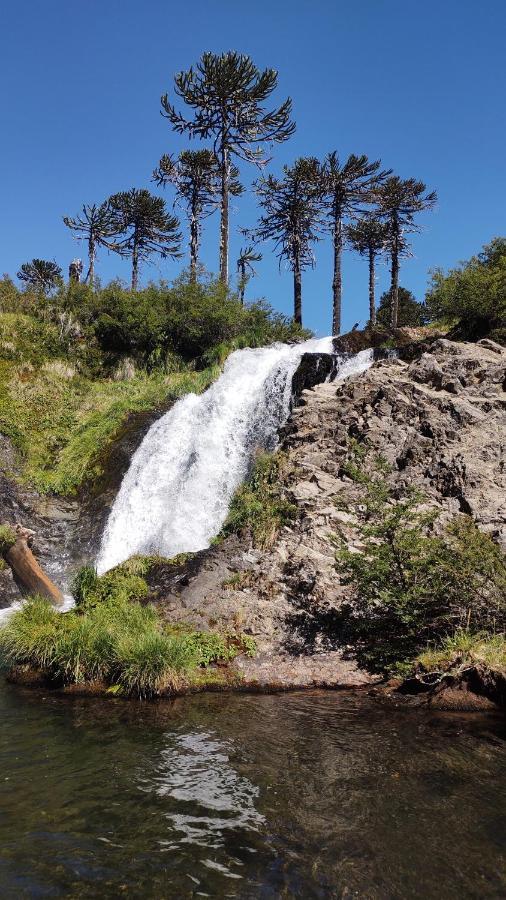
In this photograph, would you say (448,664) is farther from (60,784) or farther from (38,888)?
(38,888)

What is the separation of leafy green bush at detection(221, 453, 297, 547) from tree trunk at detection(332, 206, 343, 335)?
22.7 meters

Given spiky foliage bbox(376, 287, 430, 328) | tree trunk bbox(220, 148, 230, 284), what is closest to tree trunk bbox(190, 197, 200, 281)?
tree trunk bbox(220, 148, 230, 284)

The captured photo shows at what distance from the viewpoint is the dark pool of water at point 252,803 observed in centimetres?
458

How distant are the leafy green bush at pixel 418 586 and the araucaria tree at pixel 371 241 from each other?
120 feet

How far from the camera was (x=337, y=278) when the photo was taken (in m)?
37.2

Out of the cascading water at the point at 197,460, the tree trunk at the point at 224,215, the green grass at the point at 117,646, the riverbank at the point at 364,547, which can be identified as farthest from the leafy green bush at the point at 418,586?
the tree trunk at the point at 224,215

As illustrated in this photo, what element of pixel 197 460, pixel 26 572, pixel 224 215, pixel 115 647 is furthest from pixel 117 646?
pixel 224 215

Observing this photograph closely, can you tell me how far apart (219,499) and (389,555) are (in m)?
7.98

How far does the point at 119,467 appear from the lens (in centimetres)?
1991

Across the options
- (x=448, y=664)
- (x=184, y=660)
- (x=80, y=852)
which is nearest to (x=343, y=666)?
(x=448, y=664)

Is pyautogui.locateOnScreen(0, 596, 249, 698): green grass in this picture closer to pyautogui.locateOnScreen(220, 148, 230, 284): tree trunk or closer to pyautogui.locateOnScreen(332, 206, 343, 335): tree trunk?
pyautogui.locateOnScreen(220, 148, 230, 284): tree trunk

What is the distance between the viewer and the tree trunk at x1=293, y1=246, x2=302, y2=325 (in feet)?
122

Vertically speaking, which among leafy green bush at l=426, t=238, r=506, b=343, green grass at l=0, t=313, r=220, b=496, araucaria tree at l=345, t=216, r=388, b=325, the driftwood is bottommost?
the driftwood

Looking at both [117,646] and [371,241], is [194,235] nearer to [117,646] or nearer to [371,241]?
[371,241]
